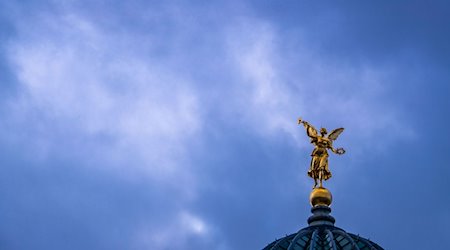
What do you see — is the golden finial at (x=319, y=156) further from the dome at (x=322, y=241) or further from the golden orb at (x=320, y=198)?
the dome at (x=322, y=241)

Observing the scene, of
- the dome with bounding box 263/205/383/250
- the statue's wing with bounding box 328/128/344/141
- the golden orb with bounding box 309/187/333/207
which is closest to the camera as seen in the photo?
the dome with bounding box 263/205/383/250

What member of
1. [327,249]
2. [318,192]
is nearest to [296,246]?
[327,249]

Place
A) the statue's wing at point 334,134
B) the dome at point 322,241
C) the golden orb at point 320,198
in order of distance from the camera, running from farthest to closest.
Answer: the statue's wing at point 334,134 < the golden orb at point 320,198 < the dome at point 322,241

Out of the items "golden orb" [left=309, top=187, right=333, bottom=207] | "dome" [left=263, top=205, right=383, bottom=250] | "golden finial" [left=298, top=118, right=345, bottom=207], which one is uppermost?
"golden finial" [left=298, top=118, right=345, bottom=207]

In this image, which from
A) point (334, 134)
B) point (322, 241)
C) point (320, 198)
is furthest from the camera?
point (334, 134)

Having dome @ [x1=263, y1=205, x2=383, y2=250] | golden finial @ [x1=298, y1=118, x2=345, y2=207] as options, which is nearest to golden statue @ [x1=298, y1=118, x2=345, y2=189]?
golden finial @ [x1=298, y1=118, x2=345, y2=207]

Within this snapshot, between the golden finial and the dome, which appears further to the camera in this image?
the golden finial

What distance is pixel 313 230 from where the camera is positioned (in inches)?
2292

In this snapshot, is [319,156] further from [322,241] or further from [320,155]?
[322,241]

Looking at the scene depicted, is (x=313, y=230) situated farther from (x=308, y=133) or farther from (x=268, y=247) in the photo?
(x=308, y=133)

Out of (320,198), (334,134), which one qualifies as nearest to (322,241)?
(320,198)

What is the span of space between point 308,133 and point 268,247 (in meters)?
8.84

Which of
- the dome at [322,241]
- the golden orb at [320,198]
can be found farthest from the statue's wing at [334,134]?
the dome at [322,241]

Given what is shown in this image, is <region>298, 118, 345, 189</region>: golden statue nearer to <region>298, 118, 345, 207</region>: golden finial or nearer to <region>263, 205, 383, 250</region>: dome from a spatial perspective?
<region>298, 118, 345, 207</region>: golden finial
